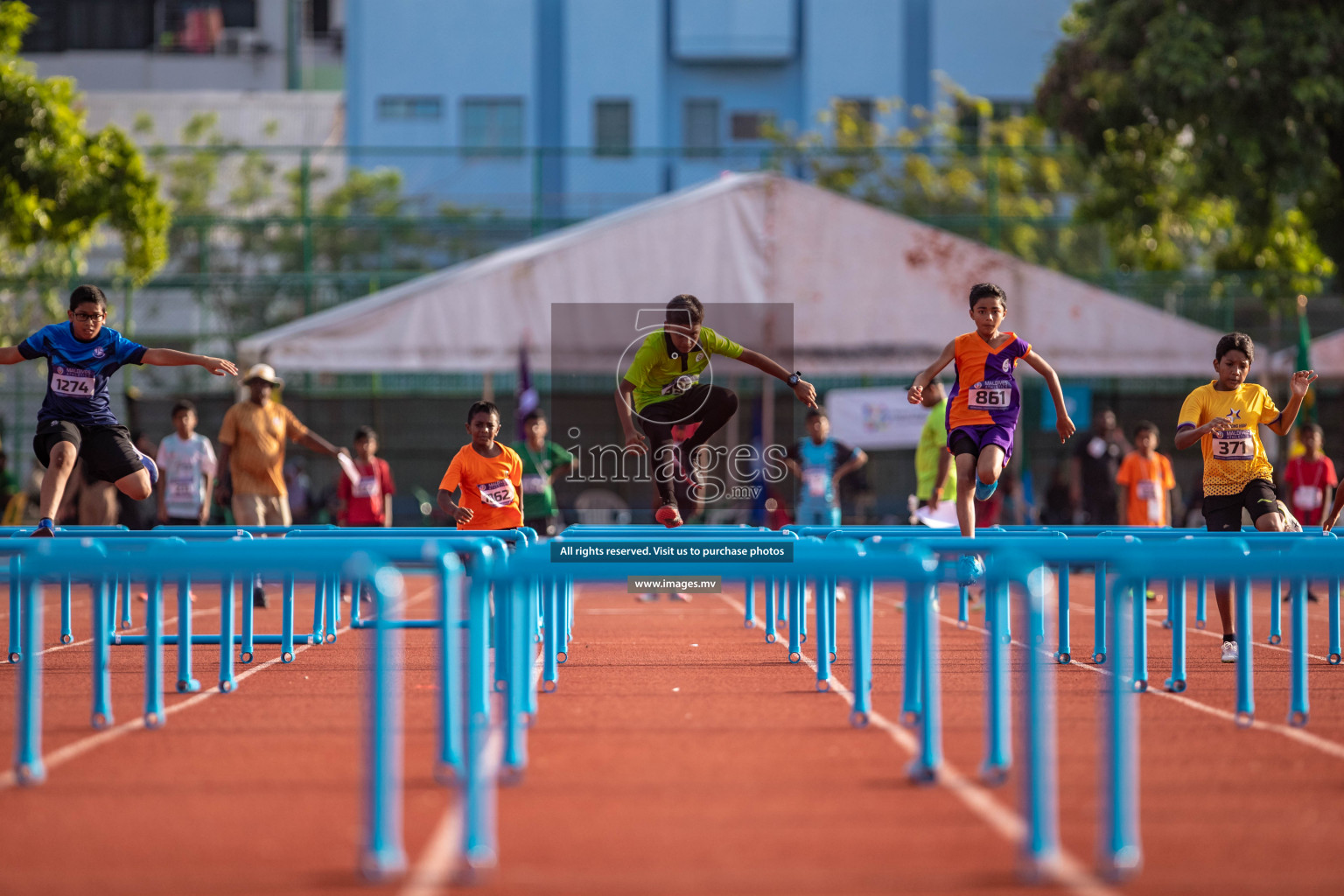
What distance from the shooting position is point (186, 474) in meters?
13.2

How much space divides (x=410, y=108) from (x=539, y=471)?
2880 cm

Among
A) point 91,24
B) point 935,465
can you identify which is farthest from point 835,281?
point 91,24

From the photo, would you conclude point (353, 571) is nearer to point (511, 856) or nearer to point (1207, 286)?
point (511, 856)

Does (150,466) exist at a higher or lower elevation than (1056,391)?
lower

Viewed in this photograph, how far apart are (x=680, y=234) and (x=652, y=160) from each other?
37.5 feet

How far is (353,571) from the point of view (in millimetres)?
4629

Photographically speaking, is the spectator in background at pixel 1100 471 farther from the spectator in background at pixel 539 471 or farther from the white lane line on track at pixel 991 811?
the white lane line on track at pixel 991 811

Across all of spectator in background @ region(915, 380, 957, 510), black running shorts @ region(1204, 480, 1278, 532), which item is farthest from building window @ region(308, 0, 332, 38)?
black running shorts @ region(1204, 480, 1278, 532)

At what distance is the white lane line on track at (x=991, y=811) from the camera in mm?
4098

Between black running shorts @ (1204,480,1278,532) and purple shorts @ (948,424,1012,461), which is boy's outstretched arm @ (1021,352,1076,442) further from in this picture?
black running shorts @ (1204,480,1278,532)

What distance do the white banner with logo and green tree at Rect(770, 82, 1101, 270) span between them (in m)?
3.73

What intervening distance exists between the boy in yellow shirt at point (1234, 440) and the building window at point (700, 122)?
110 feet

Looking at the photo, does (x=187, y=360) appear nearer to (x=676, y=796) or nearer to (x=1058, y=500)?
(x=676, y=796)

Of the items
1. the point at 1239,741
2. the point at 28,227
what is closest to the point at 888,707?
the point at 1239,741
